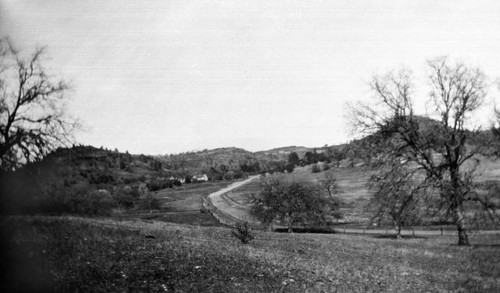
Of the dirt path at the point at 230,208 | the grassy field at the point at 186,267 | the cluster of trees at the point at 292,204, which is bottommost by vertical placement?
the dirt path at the point at 230,208

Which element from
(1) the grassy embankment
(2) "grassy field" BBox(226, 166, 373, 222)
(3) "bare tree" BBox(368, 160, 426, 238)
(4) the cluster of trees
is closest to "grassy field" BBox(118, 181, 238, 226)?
(1) the grassy embankment

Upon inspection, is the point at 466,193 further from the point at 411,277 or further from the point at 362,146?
the point at 411,277

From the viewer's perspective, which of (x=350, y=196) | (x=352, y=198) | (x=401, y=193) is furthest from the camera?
(x=350, y=196)

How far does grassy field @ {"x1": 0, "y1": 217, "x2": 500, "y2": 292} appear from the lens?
7.96 m

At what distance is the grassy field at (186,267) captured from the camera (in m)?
7.96

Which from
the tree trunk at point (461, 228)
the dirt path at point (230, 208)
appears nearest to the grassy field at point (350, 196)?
the dirt path at point (230, 208)

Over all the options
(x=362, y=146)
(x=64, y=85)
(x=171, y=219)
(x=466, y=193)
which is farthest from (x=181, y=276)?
(x=171, y=219)

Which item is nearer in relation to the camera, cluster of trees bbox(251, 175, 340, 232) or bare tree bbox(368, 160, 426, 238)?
bare tree bbox(368, 160, 426, 238)

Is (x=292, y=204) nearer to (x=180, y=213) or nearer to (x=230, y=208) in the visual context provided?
(x=230, y=208)

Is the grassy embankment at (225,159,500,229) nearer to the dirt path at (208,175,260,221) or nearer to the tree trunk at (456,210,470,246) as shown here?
the dirt path at (208,175,260,221)

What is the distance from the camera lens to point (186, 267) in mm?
9570

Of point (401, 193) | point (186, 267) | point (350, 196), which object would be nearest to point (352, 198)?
point (350, 196)

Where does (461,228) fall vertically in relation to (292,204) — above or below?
above

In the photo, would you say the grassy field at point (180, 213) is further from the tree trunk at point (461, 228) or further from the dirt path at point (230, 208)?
the tree trunk at point (461, 228)
